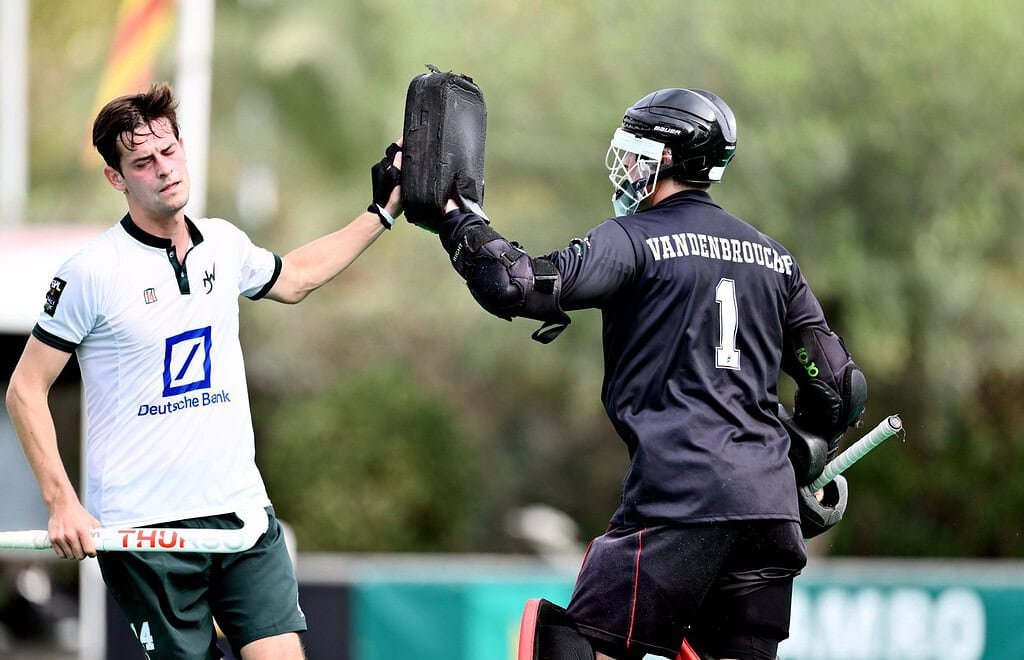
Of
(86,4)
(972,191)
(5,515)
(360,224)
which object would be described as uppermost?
(86,4)

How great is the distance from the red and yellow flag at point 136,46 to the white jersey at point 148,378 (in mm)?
8696

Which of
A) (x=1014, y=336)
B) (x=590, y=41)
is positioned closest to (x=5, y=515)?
(x=590, y=41)

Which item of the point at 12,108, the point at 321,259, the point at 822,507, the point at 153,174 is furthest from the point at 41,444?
the point at 12,108

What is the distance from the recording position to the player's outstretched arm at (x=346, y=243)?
548cm

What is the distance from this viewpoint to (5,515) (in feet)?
39.7

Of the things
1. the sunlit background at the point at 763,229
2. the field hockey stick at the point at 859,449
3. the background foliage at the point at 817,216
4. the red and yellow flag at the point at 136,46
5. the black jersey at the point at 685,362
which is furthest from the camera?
the background foliage at the point at 817,216

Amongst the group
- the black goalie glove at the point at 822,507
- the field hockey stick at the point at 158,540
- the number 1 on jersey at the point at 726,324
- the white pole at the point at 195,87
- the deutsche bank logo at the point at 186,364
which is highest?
the white pole at the point at 195,87

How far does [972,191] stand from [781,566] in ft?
33.4

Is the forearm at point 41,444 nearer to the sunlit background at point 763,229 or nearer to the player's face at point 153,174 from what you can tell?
the player's face at point 153,174

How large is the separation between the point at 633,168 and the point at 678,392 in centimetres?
75

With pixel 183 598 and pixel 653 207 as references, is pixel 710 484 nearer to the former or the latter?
pixel 653 207

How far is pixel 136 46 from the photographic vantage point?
1373 cm

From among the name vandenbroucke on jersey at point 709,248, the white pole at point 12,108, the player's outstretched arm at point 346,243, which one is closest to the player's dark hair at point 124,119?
the player's outstretched arm at point 346,243

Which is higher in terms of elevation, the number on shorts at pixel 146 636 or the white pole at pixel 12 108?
the white pole at pixel 12 108
